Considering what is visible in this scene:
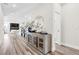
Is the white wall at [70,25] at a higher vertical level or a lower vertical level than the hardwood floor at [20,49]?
higher

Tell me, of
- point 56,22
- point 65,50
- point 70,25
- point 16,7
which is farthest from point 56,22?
point 16,7

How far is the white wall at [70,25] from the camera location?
7.16ft

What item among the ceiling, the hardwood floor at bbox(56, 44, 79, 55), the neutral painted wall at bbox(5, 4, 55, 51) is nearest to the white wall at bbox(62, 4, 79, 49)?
the hardwood floor at bbox(56, 44, 79, 55)

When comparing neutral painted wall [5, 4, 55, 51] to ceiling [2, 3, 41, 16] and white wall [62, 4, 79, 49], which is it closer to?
ceiling [2, 3, 41, 16]

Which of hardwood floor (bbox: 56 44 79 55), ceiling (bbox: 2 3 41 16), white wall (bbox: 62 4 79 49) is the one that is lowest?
hardwood floor (bbox: 56 44 79 55)

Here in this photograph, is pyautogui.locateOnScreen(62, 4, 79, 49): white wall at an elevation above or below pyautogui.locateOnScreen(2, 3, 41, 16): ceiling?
below

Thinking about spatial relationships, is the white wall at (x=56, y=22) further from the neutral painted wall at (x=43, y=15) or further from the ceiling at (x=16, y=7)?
the ceiling at (x=16, y=7)

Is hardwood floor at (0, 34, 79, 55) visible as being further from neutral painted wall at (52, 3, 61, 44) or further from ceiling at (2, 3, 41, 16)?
ceiling at (2, 3, 41, 16)

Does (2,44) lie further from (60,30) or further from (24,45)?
(60,30)

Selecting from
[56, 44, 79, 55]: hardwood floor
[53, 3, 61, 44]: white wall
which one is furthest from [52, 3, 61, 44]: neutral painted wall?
[56, 44, 79, 55]: hardwood floor

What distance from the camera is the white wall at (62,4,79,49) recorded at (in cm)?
218

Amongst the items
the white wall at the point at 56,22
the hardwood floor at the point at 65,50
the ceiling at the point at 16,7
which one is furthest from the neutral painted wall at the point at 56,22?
the ceiling at the point at 16,7
